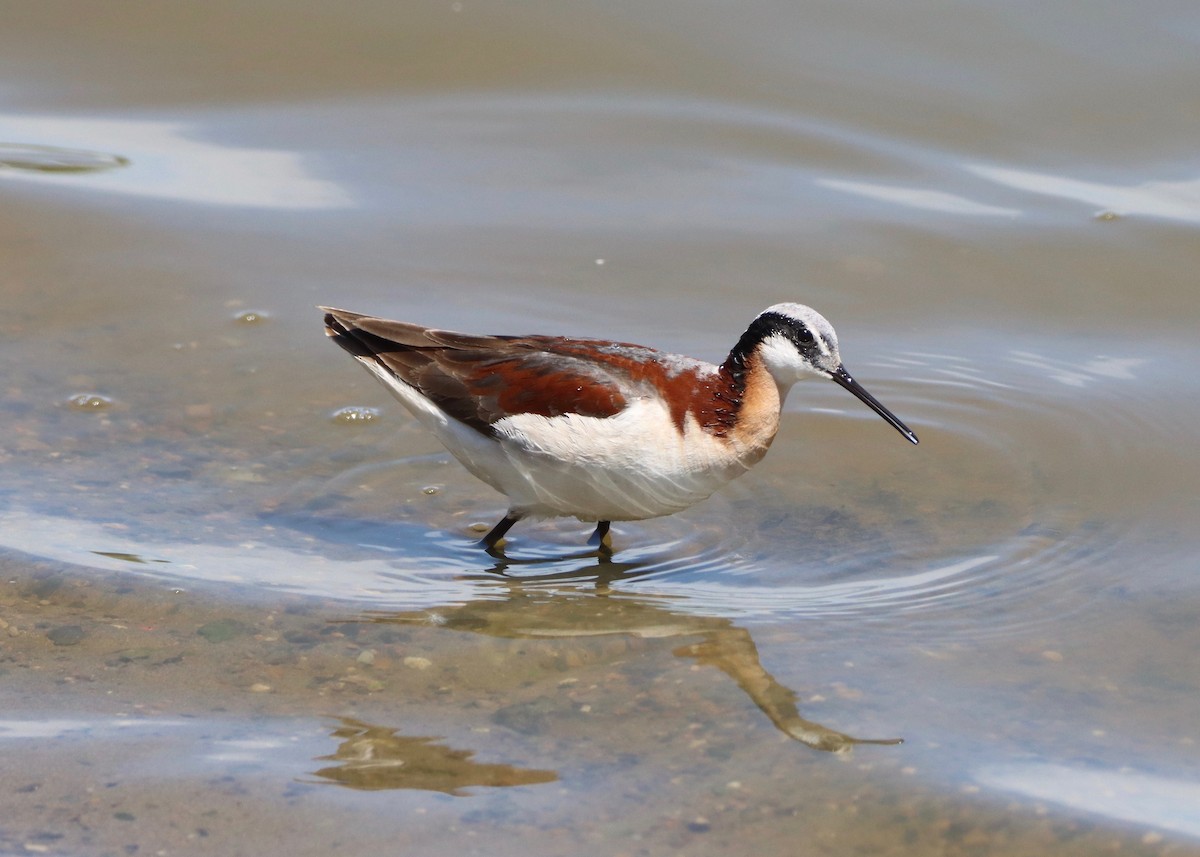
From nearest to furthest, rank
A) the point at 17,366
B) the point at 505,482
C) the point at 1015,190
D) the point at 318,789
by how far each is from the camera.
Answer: the point at 318,789
the point at 505,482
the point at 17,366
the point at 1015,190

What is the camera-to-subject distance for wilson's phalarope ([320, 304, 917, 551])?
22.5 feet

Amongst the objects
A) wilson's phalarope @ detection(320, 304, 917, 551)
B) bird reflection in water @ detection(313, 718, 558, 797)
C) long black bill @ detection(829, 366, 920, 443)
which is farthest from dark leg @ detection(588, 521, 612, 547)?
bird reflection in water @ detection(313, 718, 558, 797)

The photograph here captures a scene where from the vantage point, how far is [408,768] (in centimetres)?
528

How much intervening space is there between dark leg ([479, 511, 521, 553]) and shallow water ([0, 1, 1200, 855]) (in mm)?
120

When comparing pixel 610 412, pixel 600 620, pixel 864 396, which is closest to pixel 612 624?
pixel 600 620

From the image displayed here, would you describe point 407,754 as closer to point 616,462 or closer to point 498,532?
point 616,462

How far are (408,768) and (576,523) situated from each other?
284 cm

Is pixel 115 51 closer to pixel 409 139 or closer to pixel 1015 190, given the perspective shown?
pixel 409 139

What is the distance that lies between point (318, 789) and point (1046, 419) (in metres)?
4.79

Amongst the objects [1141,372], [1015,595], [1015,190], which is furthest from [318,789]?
[1015,190]

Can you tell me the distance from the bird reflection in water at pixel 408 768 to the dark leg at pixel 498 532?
1.89 m

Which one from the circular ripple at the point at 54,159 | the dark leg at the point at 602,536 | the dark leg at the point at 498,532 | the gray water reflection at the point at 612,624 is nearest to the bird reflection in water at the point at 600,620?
the gray water reflection at the point at 612,624

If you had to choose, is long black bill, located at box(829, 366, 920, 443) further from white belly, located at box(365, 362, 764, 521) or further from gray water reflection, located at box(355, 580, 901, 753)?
gray water reflection, located at box(355, 580, 901, 753)

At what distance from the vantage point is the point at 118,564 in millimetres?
6660
